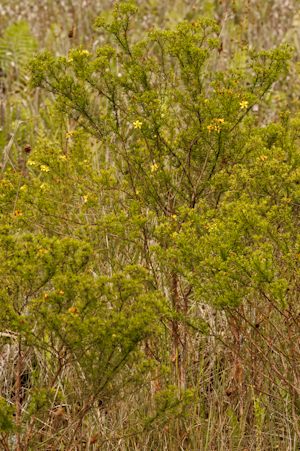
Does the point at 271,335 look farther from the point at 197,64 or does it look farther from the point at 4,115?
the point at 4,115

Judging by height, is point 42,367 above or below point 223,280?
below

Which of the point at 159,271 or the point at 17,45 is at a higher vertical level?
the point at 17,45

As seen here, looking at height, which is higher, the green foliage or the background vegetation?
the green foliage

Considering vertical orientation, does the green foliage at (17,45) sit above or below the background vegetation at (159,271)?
above

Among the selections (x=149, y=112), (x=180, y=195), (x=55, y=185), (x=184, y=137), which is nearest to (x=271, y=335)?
(x=180, y=195)

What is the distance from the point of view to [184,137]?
2178 mm

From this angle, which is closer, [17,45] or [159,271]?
[159,271]

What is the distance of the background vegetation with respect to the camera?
58.4 inches

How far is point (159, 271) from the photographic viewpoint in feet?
6.56

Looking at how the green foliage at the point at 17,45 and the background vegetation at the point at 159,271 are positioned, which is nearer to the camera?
the background vegetation at the point at 159,271

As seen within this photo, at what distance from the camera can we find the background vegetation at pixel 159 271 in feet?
4.87

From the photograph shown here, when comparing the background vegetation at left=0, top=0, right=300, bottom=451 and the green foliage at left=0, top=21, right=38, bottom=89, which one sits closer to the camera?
the background vegetation at left=0, top=0, right=300, bottom=451

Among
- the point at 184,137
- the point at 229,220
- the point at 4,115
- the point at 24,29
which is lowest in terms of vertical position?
the point at 229,220

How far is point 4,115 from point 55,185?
8.95 feet
